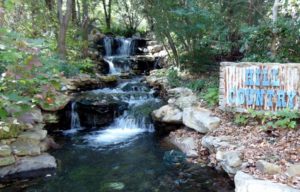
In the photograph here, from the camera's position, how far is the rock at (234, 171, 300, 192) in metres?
4.49

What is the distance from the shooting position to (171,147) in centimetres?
789

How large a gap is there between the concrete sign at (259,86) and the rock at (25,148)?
406cm

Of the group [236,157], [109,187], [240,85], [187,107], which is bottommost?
[109,187]

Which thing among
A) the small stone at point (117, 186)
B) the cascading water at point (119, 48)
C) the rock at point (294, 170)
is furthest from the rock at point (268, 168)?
the cascading water at point (119, 48)

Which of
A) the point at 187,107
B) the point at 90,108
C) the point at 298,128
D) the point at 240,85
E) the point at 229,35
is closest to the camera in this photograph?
the point at 298,128

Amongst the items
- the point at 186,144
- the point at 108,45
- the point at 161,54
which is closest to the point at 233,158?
the point at 186,144

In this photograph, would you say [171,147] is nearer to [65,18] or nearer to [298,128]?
[298,128]

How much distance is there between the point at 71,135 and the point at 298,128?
560 cm

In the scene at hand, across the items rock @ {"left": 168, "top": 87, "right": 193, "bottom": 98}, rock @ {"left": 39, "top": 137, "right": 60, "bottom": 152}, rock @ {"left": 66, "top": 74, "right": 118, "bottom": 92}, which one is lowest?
rock @ {"left": 39, "top": 137, "right": 60, "bottom": 152}

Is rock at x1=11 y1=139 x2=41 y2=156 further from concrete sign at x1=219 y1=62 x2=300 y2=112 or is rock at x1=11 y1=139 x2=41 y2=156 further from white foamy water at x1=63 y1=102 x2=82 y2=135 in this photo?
concrete sign at x1=219 y1=62 x2=300 y2=112

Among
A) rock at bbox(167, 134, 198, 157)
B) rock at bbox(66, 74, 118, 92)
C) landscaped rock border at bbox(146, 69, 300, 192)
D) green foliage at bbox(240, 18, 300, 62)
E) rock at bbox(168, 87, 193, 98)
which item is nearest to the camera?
landscaped rock border at bbox(146, 69, 300, 192)

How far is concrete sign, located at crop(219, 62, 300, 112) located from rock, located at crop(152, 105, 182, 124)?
4.75 ft

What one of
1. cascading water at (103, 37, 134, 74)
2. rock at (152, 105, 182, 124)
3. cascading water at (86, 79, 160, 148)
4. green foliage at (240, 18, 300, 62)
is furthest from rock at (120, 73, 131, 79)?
green foliage at (240, 18, 300, 62)

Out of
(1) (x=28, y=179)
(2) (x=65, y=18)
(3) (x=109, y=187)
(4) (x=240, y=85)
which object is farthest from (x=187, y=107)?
(2) (x=65, y=18)
